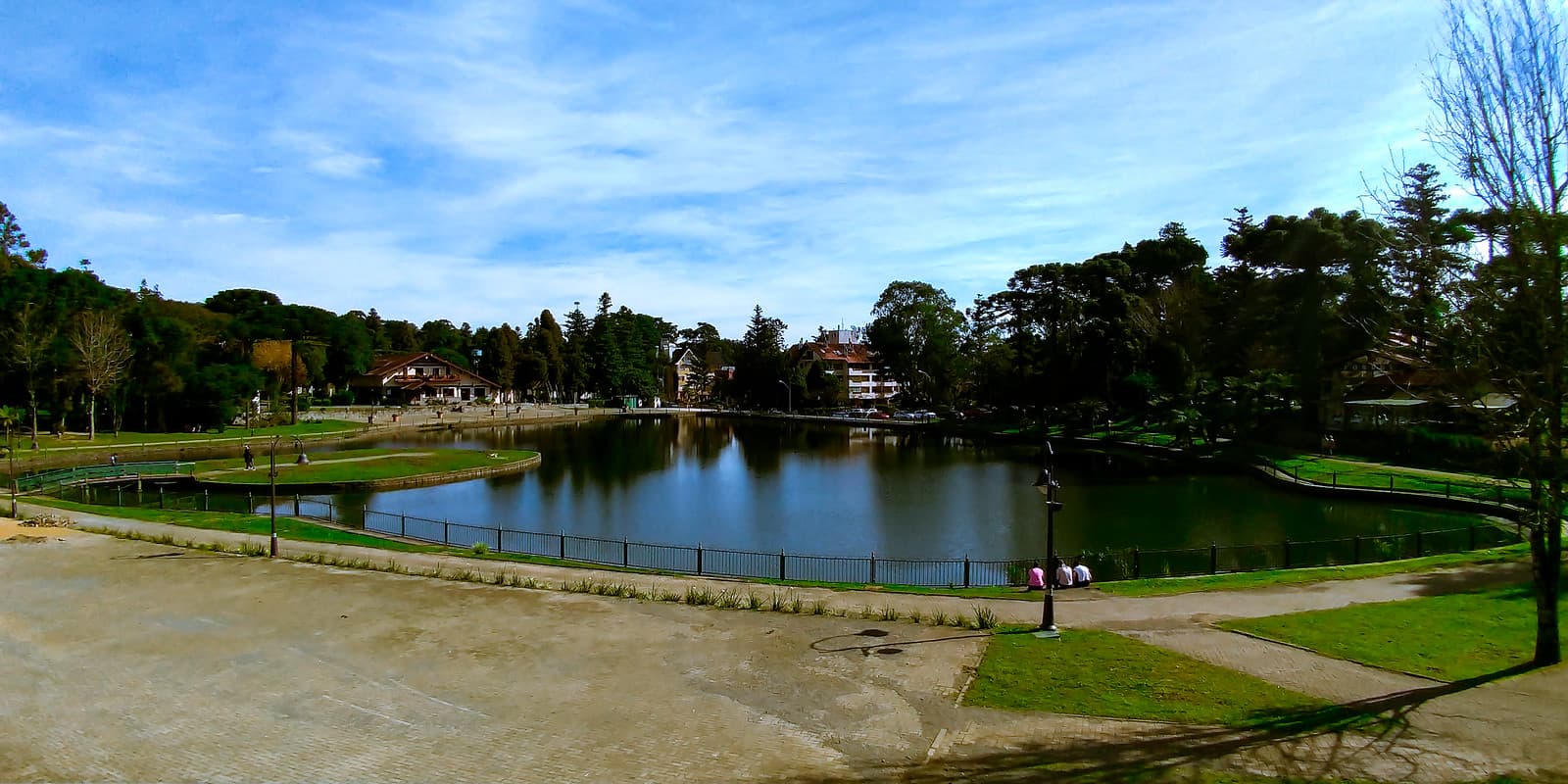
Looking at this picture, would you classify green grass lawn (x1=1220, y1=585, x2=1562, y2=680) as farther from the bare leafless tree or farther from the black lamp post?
the bare leafless tree

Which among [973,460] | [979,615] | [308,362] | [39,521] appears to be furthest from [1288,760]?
A: [308,362]

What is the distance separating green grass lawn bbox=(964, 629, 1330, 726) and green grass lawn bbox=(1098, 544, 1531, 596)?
5.46m

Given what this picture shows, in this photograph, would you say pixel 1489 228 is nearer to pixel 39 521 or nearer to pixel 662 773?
pixel 662 773

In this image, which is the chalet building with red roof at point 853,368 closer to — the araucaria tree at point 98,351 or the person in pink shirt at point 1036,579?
the araucaria tree at point 98,351

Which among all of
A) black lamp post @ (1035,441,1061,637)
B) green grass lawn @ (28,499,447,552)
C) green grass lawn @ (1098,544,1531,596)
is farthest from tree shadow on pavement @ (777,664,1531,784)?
green grass lawn @ (28,499,447,552)

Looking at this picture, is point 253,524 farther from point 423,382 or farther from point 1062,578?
point 423,382

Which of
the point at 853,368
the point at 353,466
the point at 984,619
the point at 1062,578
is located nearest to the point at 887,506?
the point at 1062,578

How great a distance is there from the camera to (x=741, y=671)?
12500mm

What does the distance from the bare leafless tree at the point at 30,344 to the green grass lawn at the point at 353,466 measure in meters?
14.9

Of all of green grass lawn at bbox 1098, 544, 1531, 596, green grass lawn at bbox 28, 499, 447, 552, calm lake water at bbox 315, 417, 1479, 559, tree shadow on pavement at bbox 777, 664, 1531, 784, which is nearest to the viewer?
tree shadow on pavement at bbox 777, 664, 1531, 784

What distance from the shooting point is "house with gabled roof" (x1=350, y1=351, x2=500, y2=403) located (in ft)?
365

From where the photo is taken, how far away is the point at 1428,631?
13922 millimetres

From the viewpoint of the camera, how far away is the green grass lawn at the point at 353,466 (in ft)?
134

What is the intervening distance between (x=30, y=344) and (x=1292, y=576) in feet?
226
